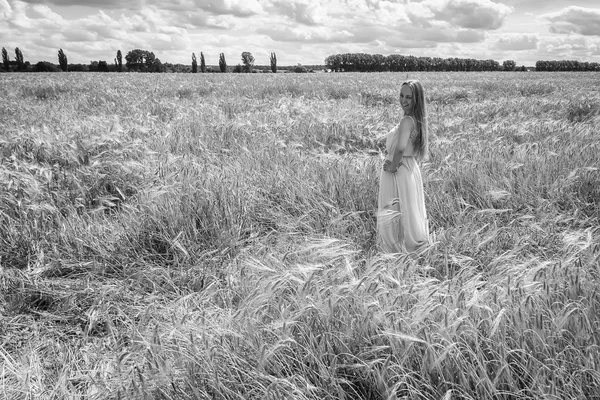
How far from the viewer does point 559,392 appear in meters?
1.46

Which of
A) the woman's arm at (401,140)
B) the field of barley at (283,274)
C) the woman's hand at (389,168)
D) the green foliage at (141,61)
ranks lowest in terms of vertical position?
the field of barley at (283,274)

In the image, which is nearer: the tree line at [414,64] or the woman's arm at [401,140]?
the woman's arm at [401,140]

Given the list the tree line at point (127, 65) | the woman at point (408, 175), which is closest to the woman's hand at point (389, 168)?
the woman at point (408, 175)

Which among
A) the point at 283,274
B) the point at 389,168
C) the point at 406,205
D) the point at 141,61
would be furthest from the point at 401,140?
the point at 141,61

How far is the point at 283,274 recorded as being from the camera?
77.9 inches

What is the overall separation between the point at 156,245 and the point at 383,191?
1.89m

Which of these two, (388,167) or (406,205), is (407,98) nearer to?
(388,167)

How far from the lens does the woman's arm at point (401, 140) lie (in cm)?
335

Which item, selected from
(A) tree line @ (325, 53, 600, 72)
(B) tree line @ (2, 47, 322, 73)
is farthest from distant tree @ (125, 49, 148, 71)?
(A) tree line @ (325, 53, 600, 72)

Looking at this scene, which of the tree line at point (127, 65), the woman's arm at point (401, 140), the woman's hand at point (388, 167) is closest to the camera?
the woman's arm at point (401, 140)

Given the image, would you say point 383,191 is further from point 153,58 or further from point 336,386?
point 153,58

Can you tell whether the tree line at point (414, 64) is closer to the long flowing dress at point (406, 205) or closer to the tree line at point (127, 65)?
the tree line at point (127, 65)

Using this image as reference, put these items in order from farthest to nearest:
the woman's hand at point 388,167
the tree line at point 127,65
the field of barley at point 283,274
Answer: the tree line at point 127,65 → the woman's hand at point 388,167 → the field of barley at point 283,274

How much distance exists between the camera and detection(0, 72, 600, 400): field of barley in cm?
158
